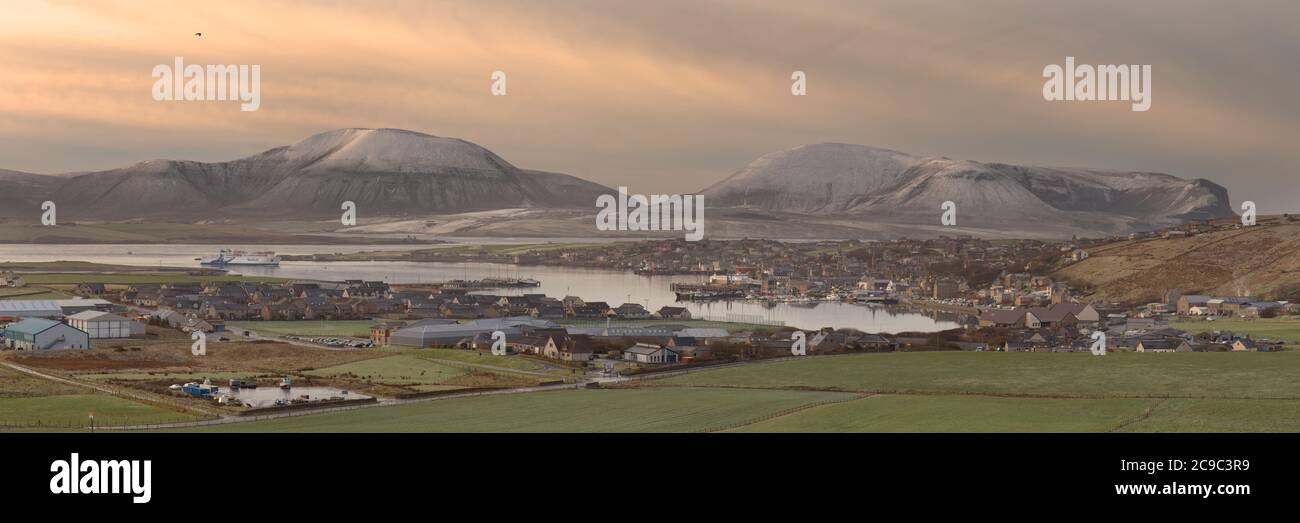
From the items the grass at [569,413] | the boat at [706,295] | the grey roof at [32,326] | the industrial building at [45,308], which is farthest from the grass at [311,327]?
the boat at [706,295]

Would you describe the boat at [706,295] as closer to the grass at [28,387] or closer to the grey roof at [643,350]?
the grey roof at [643,350]

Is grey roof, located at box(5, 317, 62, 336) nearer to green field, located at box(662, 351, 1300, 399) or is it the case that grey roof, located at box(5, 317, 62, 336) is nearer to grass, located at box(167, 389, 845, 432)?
grass, located at box(167, 389, 845, 432)

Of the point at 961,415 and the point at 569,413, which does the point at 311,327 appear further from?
the point at 961,415

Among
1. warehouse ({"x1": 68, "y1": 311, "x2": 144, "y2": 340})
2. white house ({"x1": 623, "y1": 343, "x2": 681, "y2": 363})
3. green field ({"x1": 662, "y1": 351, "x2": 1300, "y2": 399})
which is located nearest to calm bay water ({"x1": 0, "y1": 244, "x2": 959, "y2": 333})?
white house ({"x1": 623, "y1": 343, "x2": 681, "y2": 363})

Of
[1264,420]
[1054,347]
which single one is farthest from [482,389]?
[1054,347]

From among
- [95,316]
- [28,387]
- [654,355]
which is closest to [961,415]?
[654,355]

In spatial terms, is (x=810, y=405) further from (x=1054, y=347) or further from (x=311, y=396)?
(x=1054, y=347)
